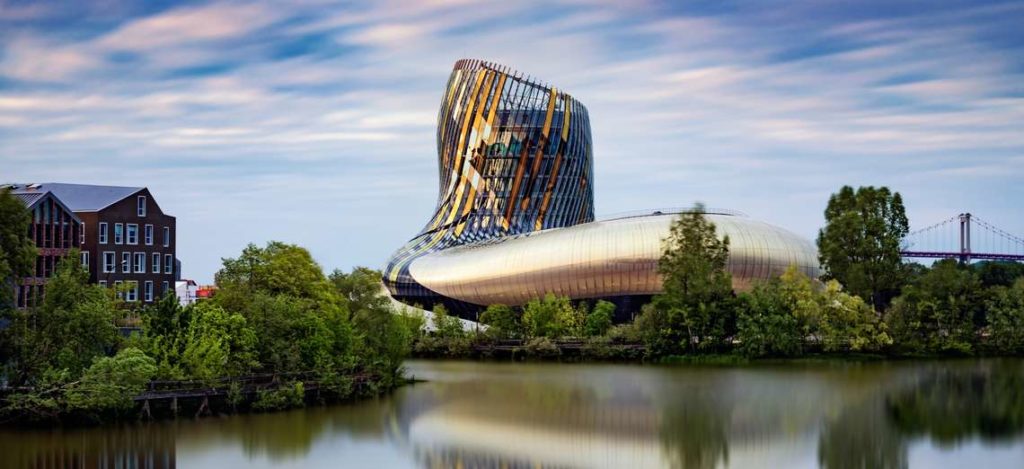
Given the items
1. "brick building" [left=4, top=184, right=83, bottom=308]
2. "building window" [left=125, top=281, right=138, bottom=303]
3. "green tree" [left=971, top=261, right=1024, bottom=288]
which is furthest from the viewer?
"green tree" [left=971, top=261, right=1024, bottom=288]

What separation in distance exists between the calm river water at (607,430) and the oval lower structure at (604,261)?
25543 mm

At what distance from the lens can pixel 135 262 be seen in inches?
2896

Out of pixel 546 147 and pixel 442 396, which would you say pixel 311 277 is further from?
pixel 546 147

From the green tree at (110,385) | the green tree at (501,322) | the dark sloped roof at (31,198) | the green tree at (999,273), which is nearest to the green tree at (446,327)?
the green tree at (501,322)

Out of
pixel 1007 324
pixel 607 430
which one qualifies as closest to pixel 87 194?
pixel 607 430

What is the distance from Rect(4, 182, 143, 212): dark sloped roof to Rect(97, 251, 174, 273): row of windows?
2.68 metres

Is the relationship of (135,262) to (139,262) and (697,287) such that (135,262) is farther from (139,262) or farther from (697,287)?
(697,287)

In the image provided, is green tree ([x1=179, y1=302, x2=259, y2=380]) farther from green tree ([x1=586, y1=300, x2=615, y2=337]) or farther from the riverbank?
green tree ([x1=586, y1=300, x2=615, y2=337])

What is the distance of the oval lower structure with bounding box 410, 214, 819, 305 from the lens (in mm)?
82875

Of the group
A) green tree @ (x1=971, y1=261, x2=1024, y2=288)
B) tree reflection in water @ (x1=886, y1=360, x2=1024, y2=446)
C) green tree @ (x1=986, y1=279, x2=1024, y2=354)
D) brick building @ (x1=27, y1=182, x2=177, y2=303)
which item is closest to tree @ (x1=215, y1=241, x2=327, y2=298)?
brick building @ (x1=27, y1=182, x2=177, y2=303)

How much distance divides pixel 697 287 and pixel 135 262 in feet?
102

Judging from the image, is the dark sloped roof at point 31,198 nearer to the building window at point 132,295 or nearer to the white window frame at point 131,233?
the white window frame at point 131,233

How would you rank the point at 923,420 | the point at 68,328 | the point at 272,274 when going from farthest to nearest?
the point at 272,274 → the point at 923,420 → the point at 68,328

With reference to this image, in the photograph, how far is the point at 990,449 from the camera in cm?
3850
